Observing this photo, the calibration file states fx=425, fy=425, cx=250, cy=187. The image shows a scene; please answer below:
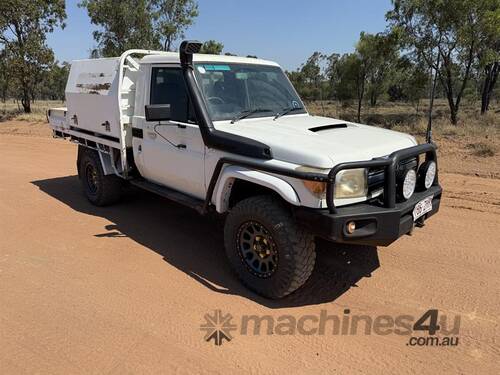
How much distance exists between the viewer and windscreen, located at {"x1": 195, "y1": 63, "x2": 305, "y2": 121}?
4258mm

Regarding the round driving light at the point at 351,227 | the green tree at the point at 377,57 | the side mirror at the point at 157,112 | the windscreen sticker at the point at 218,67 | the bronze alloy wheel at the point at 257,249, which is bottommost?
the bronze alloy wheel at the point at 257,249

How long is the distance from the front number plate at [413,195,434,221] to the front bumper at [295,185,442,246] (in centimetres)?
16

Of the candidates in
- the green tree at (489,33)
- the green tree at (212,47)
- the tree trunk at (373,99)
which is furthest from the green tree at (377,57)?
the green tree at (212,47)

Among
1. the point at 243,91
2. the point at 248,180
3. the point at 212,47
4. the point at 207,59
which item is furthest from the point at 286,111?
the point at 212,47

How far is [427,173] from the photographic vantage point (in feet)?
12.8

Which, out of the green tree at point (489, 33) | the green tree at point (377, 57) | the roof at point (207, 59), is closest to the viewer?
the roof at point (207, 59)

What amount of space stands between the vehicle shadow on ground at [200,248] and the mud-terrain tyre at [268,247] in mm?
171

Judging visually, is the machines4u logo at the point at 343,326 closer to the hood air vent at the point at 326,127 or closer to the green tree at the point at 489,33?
the hood air vent at the point at 326,127

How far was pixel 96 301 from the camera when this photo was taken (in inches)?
144

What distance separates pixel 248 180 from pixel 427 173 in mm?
1669

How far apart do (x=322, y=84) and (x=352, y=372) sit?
39284 mm

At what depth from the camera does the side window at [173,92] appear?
4430 millimetres

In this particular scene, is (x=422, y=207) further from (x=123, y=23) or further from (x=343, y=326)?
(x=123, y=23)

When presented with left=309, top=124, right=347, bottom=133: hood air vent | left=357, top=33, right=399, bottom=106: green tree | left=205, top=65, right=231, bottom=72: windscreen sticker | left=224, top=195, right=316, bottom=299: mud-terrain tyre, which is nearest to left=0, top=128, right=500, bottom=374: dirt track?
left=224, top=195, right=316, bottom=299: mud-terrain tyre
